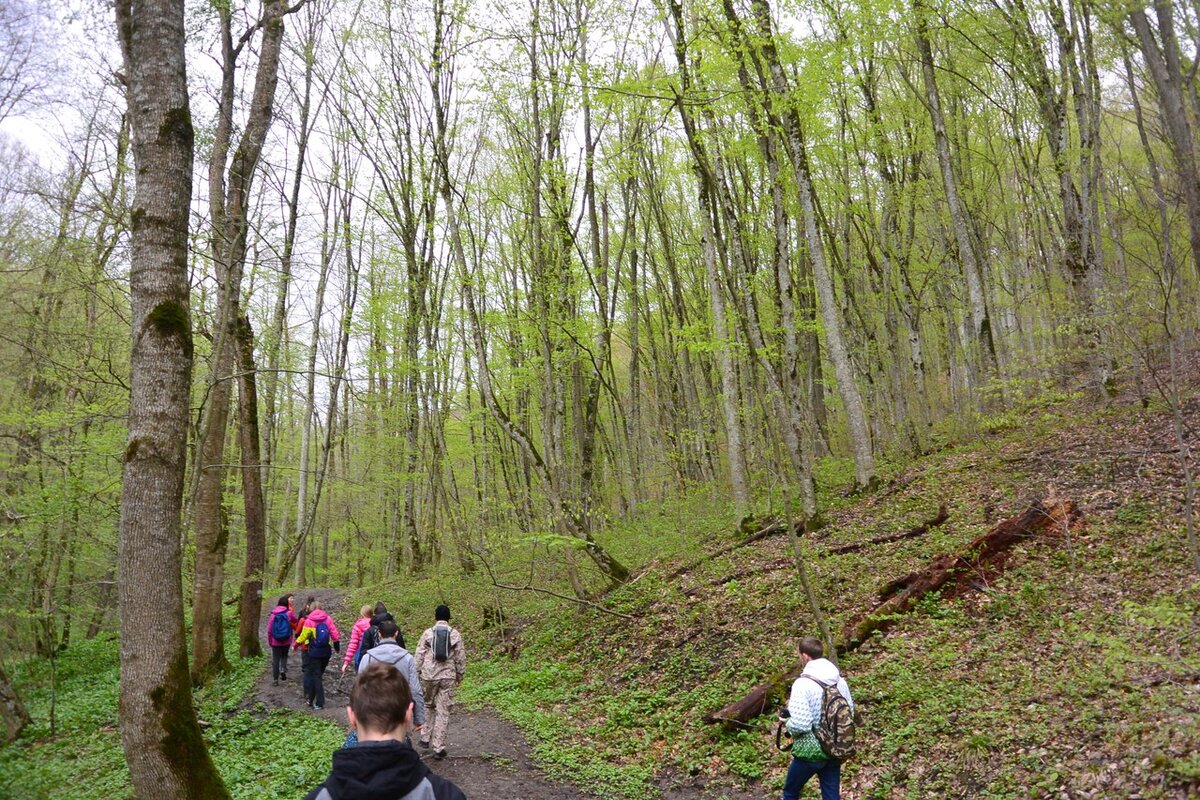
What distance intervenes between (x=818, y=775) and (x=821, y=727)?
405 mm

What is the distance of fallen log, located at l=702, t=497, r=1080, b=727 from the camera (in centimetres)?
717

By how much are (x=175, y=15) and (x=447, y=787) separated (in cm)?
552

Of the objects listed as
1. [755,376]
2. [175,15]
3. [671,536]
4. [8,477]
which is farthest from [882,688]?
[8,477]

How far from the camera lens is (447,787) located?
2.03m

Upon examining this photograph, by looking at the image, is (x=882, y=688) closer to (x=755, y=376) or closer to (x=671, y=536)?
(x=755, y=376)

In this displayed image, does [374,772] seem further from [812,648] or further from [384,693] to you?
[812,648]

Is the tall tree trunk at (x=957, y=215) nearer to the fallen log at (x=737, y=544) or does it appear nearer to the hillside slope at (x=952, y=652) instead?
the hillside slope at (x=952, y=652)

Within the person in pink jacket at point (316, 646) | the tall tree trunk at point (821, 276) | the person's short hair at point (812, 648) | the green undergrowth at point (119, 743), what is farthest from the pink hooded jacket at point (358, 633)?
the tall tree trunk at point (821, 276)

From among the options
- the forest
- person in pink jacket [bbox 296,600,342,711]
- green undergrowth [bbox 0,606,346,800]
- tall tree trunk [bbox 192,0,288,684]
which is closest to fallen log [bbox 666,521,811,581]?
the forest

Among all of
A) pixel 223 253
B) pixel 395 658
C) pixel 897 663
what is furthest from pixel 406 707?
pixel 223 253

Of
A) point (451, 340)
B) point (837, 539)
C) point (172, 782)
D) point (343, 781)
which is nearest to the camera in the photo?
point (343, 781)

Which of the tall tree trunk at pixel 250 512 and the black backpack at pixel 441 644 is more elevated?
the tall tree trunk at pixel 250 512

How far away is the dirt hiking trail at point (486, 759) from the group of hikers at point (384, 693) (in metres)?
0.27

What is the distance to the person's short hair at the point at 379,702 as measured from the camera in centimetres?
215
